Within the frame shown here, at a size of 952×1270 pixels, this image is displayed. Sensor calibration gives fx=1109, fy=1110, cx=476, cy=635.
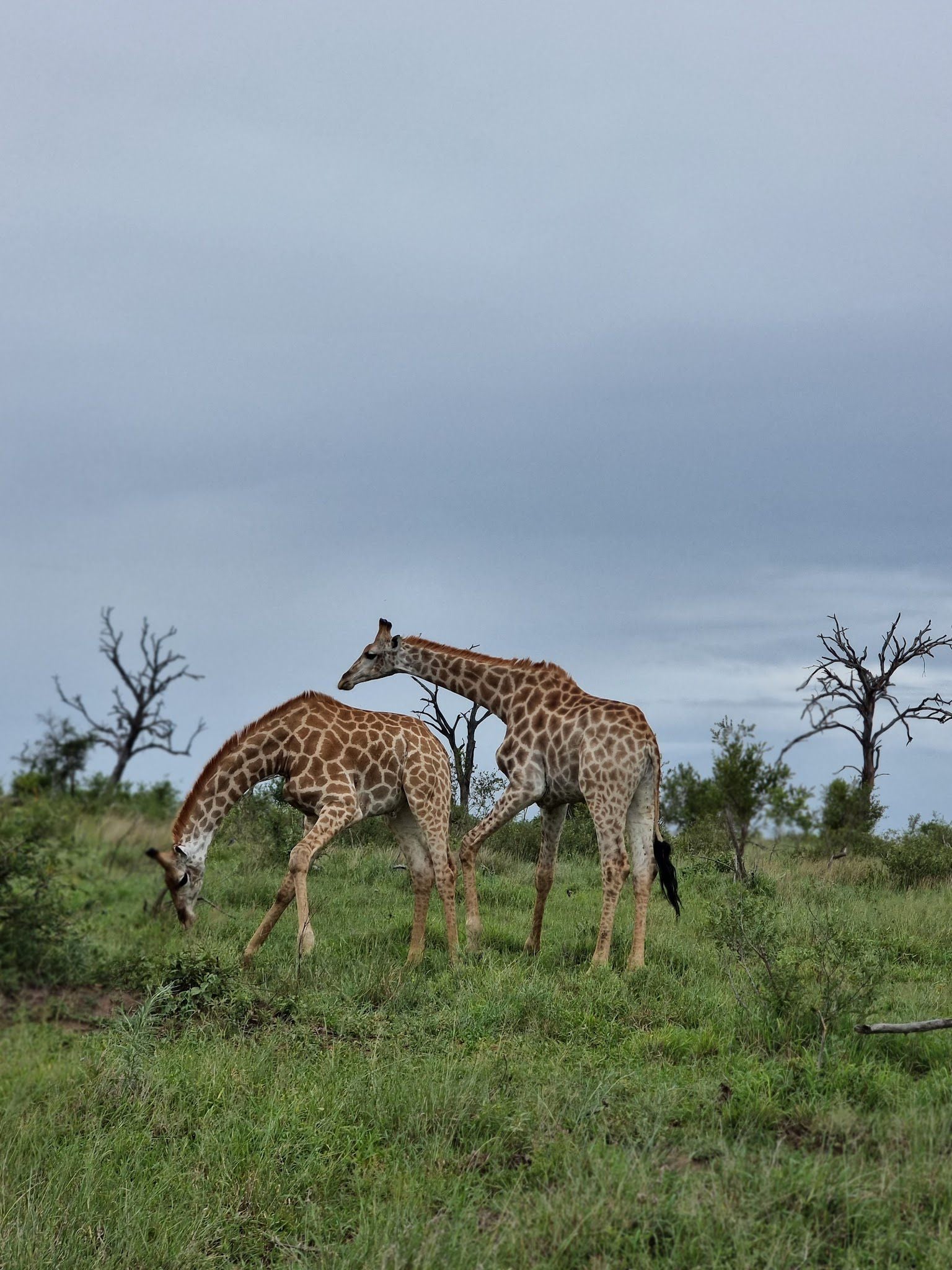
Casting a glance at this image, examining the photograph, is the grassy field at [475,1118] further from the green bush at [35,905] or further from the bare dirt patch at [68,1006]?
the green bush at [35,905]

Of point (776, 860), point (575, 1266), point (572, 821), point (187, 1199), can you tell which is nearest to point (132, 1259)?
point (187, 1199)

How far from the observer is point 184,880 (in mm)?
12039

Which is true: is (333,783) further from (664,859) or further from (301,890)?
(664,859)

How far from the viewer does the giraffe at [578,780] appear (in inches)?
414

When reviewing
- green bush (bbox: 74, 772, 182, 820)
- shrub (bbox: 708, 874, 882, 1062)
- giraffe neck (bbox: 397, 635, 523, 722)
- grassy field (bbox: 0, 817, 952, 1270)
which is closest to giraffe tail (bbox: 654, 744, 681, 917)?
grassy field (bbox: 0, 817, 952, 1270)

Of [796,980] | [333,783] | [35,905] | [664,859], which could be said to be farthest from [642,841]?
[35,905]

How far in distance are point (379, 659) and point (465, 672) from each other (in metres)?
1.09

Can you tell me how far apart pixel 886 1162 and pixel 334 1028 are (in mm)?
4663

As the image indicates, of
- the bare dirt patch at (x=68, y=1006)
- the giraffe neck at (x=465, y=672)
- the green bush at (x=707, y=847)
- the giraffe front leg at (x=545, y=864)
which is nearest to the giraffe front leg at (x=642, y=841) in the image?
the giraffe front leg at (x=545, y=864)

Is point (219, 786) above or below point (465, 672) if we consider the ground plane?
below

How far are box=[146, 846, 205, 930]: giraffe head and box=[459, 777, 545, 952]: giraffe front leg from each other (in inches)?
123

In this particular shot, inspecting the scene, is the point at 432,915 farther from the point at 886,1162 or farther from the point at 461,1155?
the point at 886,1162

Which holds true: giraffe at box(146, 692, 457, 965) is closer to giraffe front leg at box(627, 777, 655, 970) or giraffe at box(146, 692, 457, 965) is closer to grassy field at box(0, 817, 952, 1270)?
grassy field at box(0, 817, 952, 1270)

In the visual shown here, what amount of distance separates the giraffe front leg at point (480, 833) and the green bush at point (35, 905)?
163 inches
